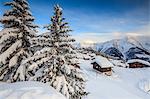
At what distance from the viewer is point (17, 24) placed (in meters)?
21.9

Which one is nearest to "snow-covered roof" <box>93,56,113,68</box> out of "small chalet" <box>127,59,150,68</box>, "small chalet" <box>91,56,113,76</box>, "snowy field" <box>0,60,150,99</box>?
"small chalet" <box>91,56,113,76</box>

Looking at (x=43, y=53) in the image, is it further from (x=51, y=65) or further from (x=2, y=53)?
(x=2, y=53)

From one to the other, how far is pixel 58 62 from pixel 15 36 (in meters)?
5.58

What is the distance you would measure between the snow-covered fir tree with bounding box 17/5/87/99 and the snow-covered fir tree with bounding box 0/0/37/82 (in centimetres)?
318

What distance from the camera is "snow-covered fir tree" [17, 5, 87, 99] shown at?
58.9 feet

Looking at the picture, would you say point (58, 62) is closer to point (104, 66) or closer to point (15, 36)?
point (15, 36)

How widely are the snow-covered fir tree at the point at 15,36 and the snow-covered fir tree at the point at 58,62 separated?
125 inches

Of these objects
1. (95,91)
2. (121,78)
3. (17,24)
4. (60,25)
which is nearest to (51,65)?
(60,25)

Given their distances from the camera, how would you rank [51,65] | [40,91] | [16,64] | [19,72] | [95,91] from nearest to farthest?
[40,91] → [51,65] → [19,72] → [16,64] → [95,91]

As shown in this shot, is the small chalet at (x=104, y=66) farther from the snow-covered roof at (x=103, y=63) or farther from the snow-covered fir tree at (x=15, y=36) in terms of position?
the snow-covered fir tree at (x=15, y=36)

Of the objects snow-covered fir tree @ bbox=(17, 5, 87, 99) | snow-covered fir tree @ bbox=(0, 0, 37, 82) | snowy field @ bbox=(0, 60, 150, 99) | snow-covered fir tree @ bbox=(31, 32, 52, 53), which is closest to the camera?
snowy field @ bbox=(0, 60, 150, 99)

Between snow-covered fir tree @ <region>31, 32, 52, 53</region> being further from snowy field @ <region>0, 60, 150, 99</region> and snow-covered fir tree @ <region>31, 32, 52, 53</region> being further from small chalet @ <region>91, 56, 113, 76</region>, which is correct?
small chalet @ <region>91, 56, 113, 76</region>

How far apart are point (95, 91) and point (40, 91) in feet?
94.4

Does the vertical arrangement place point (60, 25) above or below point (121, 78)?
above
